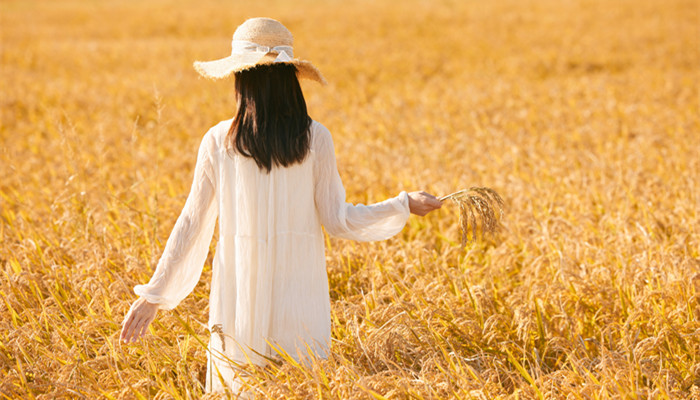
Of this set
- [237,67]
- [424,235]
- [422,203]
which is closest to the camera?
[237,67]

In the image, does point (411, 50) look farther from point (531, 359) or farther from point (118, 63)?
point (531, 359)

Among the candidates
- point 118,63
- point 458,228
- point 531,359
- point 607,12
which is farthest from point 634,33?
point 531,359

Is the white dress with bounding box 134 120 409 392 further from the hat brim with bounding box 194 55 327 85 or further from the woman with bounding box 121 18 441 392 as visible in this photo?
the hat brim with bounding box 194 55 327 85

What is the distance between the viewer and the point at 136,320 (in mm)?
2234

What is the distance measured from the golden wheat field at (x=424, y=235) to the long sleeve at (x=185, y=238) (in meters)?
0.40

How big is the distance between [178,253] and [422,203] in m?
0.92

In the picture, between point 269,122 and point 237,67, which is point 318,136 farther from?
point 237,67

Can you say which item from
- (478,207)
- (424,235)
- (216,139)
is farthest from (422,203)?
(424,235)

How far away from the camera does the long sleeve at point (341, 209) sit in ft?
7.25

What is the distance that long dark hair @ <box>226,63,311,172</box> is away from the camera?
2.13 metres

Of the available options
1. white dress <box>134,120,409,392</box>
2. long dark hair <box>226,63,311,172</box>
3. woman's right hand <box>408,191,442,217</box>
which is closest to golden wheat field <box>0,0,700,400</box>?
white dress <box>134,120,409,392</box>

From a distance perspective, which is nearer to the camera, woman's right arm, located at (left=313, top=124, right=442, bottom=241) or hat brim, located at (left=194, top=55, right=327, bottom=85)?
hat brim, located at (left=194, top=55, right=327, bottom=85)

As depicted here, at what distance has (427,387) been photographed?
2297 millimetres

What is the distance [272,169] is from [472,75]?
1096 centimetres
